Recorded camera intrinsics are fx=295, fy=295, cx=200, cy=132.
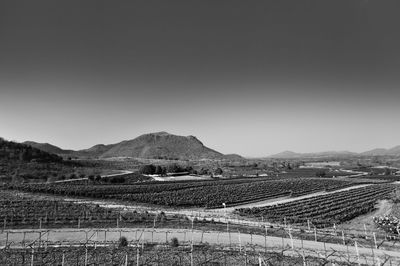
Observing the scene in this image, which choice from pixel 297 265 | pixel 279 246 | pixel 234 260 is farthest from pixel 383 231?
pixel 234 260

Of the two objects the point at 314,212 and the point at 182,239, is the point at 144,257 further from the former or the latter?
the point at 314,212

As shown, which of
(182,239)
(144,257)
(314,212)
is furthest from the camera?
(314,212)

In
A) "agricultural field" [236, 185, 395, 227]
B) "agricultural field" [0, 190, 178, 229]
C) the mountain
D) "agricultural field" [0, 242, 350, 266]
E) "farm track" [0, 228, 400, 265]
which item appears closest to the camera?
"agricultural field" [0, 242, 350, 266]

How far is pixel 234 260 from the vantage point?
19.4 meters

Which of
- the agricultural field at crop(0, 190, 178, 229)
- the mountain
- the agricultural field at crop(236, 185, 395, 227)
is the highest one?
the mountain

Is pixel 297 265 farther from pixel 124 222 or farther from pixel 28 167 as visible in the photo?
pixel 28 167

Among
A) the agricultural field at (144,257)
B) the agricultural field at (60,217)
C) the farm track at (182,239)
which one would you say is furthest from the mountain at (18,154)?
the agricultural field at (144,257)

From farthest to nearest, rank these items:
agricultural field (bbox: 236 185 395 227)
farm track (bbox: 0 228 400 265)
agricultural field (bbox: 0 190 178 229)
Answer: agricultural field (bbox: 236 185 395 227)
agricultural field (bbox: 0 190 178 229)
farm track (bbox: 0 228 400 265)

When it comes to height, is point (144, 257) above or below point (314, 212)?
above

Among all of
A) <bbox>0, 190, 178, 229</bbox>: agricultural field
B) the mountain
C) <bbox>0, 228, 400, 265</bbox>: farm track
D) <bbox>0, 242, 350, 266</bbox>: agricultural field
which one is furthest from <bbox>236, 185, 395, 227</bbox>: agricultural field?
the mountain

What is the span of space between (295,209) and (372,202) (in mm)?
16507

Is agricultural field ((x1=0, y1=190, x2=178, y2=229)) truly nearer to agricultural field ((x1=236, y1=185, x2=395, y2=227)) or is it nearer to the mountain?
agricultural field ((x1=236, y1=185, x2=395, y2=227))

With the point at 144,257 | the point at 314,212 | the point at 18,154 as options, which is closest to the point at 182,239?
the point at 144,257

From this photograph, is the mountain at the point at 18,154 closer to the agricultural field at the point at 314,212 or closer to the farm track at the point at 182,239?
the farm track at the point at 182,239
